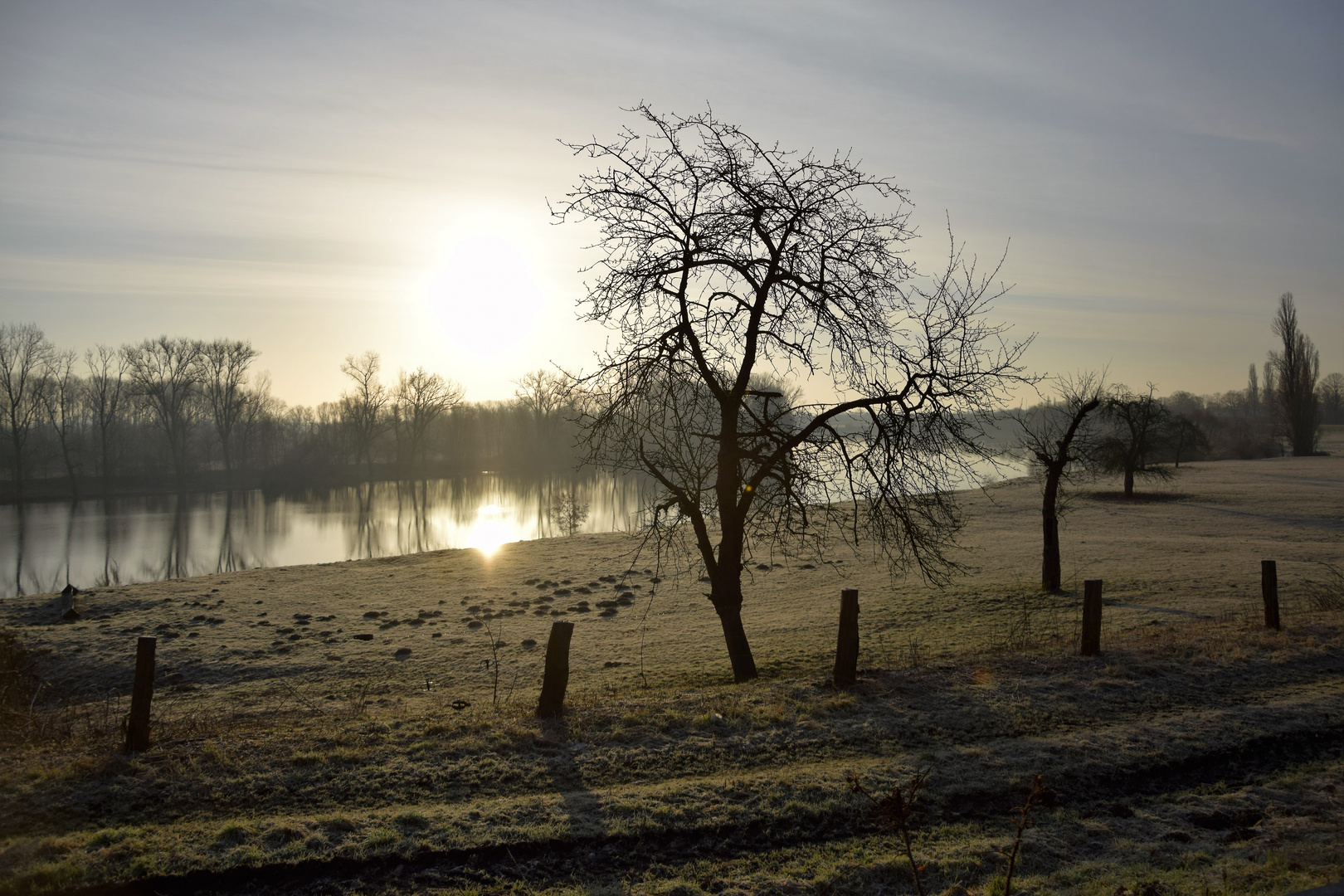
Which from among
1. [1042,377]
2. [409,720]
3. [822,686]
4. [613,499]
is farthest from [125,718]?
[613,499]

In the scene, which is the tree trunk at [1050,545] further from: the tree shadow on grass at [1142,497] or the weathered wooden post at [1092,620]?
the tree shadow on grass at [1142,497]

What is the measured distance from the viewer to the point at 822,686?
873 centimetres

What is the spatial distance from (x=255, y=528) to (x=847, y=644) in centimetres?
4501

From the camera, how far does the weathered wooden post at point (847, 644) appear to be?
8.66 metres

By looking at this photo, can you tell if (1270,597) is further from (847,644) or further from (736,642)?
(736,642)

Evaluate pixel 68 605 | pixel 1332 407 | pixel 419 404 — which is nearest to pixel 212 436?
pixel 419 404

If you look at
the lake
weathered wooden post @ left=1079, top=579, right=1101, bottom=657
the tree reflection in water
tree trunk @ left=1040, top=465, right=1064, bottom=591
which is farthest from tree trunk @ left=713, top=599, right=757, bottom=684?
the tree reflection in water

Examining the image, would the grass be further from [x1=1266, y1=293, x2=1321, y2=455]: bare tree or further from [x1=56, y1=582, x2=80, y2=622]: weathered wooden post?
[x1=1266, y1=293, x2=1321, y2=455]: bare tree

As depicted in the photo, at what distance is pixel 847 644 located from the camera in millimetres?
8727

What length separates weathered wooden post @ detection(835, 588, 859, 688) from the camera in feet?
28.4

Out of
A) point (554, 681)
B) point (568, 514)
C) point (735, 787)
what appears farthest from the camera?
point (568, 514)

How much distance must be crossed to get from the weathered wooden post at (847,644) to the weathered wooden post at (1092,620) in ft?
10.1

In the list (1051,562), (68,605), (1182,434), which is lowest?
(68,605)

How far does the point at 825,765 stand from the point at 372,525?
44.0 metres
